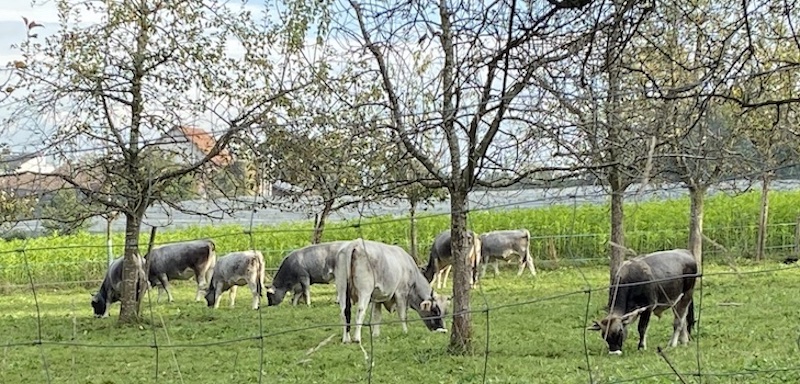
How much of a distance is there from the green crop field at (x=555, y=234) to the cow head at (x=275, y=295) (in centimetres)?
521

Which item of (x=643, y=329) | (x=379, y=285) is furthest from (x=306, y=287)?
(x=643, y=329)

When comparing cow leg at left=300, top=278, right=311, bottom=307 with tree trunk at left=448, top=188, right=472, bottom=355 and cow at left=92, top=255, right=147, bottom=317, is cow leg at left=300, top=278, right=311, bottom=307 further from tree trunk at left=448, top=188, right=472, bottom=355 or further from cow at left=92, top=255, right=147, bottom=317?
tree trunk at left=448, top=188, right=472, bottom=355

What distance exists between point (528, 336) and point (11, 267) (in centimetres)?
1615

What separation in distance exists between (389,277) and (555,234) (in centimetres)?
1237

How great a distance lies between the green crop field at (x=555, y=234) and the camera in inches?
866

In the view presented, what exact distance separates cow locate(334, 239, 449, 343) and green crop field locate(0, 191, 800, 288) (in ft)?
30.9

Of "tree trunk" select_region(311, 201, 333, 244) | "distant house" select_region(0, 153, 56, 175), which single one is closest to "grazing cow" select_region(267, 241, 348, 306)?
"tree trunk" select_region(311, 201, 333, 244)

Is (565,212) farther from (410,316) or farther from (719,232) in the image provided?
(410,316)

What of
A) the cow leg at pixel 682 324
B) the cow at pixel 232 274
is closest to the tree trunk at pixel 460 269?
the cow leg at pixel 682 324

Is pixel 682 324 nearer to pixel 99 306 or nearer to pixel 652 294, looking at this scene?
pixel 652 294

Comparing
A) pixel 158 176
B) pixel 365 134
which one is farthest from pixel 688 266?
pixel 158 176

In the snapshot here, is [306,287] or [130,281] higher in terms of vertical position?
[130,281]

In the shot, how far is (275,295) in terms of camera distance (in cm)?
1612

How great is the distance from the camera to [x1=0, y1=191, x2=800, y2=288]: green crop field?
22.0 m
